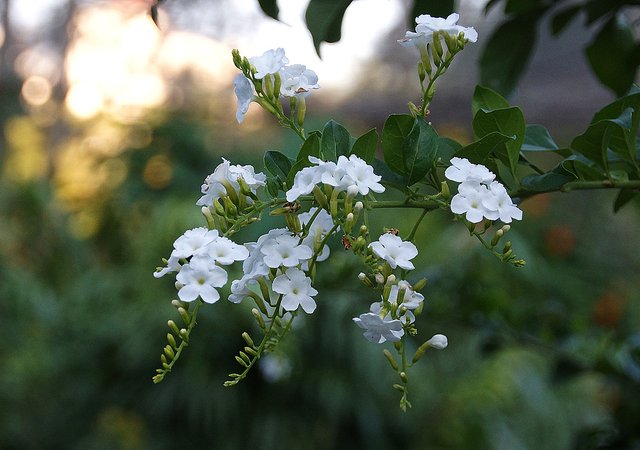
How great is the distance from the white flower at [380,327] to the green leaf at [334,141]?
0.36 ft

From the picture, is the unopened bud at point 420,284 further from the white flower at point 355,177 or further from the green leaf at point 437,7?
the green leaf at point 437,7

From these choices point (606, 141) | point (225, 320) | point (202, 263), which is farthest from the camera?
point (225, 320)

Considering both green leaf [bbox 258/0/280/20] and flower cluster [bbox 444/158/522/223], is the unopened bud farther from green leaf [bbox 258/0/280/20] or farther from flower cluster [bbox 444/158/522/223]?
green leaf [bbox 258/0/280/20]

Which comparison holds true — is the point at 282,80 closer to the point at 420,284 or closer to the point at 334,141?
the point at 334,141

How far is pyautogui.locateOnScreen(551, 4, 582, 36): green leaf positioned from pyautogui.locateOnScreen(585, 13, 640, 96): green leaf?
0.07 metres

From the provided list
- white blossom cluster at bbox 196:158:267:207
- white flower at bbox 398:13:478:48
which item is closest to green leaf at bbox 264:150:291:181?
white blossom cluster at bbox 196:158:267:207

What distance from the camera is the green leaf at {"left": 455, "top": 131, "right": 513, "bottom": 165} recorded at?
18.7 inches

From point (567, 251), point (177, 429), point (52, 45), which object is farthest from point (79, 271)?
point (52, 45)

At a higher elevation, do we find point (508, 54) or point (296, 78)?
point (296, 78)

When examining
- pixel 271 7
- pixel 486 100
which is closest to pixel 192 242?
pixel 486 100

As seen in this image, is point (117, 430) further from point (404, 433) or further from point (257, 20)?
point (257, 20)

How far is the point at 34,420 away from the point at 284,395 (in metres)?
1.06

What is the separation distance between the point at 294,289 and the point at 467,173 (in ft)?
0.40

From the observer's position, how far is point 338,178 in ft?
1.40
